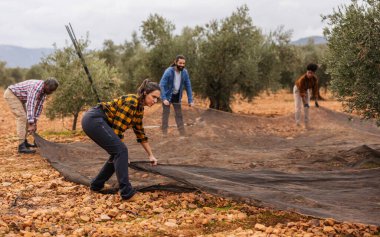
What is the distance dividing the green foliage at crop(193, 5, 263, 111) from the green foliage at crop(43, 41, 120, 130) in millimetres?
6130

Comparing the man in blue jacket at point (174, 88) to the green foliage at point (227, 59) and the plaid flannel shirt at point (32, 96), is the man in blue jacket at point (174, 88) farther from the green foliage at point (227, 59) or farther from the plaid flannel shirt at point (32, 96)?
the green foliage at point (227, 59)

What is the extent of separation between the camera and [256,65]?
18.9 meters

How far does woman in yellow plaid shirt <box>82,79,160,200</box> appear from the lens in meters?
5.59

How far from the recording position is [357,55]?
686 cm

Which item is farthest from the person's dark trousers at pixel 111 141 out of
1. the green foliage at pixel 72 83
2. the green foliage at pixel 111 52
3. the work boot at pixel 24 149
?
the green foliage at pixel 111 52

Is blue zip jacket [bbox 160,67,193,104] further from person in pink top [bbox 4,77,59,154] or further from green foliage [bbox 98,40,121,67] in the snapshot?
green foliage [bbox 98,40,121,67]

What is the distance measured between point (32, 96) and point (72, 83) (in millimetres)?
4305

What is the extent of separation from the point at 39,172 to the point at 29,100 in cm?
166

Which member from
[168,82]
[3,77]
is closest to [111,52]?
[3,77]

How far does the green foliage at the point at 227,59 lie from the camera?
18469 mm

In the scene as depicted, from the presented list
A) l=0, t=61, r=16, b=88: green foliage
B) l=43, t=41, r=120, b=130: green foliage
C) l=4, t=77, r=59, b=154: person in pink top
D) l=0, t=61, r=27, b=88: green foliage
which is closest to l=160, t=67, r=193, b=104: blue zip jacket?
l=4, t=77, r=59, b=154: person in pink top

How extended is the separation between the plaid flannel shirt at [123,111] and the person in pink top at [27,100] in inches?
130

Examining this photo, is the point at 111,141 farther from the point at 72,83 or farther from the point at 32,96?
the point at 72,83

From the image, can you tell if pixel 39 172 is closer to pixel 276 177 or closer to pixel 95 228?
pixel 95 228
